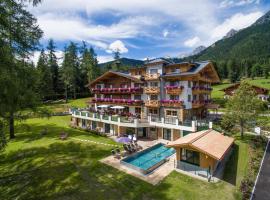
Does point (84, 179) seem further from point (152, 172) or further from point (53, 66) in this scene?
point (53, 66)

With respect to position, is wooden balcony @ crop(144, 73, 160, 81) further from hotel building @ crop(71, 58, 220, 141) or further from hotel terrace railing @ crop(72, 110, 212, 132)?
hotel terrace railing @ crop(72, 110, 212, 132)

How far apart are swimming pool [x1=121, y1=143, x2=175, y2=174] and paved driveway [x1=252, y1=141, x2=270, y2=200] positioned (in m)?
8.91

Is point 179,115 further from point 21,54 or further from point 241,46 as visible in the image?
point 241,46

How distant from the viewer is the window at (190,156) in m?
18.7

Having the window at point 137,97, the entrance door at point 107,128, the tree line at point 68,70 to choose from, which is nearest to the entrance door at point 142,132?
the entrance door at point 107,128

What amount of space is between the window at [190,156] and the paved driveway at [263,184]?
512 cm

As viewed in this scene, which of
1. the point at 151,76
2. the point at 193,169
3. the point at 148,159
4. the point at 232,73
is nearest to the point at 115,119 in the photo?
the point at 151,76

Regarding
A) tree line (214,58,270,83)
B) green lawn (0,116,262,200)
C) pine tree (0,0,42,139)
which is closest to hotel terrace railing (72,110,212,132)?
green lawn (0,116,262,200)

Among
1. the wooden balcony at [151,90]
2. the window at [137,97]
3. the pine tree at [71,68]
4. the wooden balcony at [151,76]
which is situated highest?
the pine tree at [71,68]

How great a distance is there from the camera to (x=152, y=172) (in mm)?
18797

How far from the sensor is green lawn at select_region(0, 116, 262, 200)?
49.7ft

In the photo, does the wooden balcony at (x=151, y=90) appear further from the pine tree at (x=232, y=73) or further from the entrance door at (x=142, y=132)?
the pine tree at (x=232, y=73)

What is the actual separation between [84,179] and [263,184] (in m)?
15.8

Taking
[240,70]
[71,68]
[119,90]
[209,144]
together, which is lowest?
[209,144]
